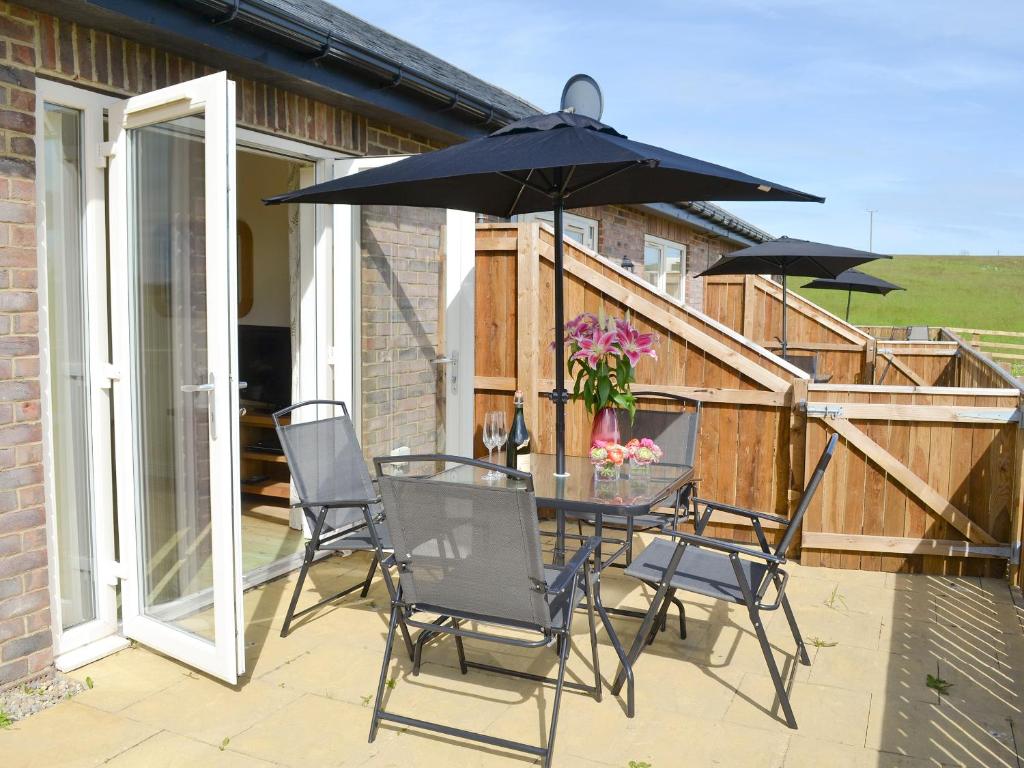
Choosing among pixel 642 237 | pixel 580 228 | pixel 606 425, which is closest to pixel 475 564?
pixel 606 425

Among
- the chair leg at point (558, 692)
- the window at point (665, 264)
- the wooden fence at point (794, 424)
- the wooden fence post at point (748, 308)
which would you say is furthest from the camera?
the wooden fence post at point (748, 308)

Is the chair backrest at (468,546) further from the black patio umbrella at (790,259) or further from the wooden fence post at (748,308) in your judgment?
the wooden fence post at (748,308)

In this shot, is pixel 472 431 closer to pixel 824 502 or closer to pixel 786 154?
pixel 824 502

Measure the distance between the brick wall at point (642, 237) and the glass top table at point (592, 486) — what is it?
4.43 m

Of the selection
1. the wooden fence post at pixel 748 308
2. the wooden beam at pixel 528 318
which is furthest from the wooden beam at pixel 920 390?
the wooden fence post at pixel 748 308

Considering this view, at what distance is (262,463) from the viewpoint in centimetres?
641

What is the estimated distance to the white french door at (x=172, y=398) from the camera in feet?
10.1

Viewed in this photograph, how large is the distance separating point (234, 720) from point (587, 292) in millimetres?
3670

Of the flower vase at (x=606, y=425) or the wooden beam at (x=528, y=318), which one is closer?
the flower vase at (x=606, y=425)

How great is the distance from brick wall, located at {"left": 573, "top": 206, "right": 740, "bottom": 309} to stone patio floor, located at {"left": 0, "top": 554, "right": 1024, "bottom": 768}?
5138 mm

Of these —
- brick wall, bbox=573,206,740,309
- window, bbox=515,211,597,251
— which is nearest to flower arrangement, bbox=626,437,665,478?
window, bbox=515,211,597,251

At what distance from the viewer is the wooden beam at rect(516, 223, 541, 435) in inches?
225


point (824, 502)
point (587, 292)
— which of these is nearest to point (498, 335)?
point (587, 292)

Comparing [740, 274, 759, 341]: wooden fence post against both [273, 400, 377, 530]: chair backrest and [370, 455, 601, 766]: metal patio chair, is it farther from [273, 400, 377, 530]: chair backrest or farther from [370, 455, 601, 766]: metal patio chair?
[370, 455, 601, 766]: metal patio chair
